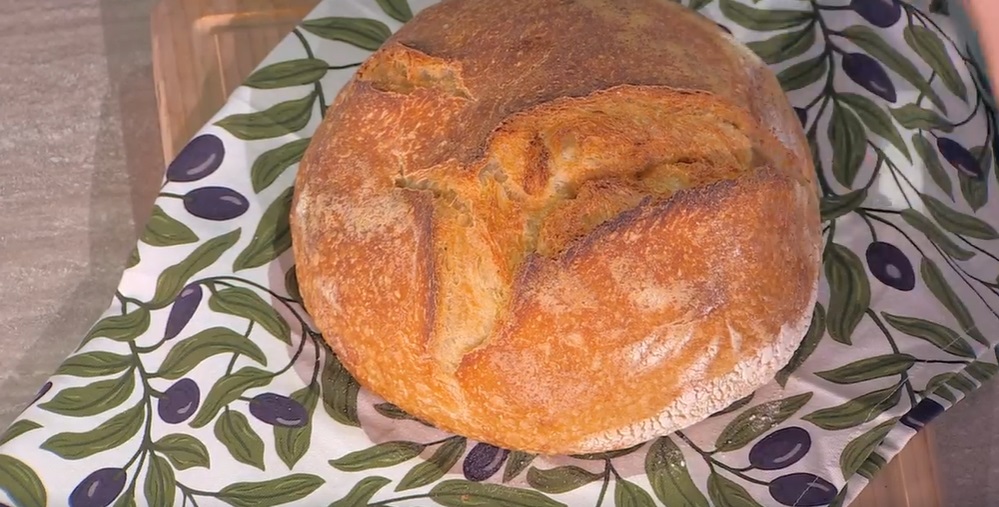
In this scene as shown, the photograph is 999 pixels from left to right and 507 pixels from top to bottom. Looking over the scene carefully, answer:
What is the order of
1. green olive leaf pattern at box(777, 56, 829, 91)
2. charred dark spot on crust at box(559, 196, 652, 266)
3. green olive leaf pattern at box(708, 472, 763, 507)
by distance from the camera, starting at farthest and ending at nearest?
green olive leaf pattern at box(777, 56, 829, 91) < green olive leaf pattern at box(708, 472, 763, 507) < charred dark spot on crust at box(559, 196, 652, 266)

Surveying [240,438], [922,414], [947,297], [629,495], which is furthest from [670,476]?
[240,438]

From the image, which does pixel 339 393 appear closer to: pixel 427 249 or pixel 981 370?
pixel 427 249

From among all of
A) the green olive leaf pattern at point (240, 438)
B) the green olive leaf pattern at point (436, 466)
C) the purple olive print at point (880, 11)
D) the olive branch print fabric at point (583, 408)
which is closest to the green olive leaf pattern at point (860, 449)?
the olive branch print fabric at point (583, 408)

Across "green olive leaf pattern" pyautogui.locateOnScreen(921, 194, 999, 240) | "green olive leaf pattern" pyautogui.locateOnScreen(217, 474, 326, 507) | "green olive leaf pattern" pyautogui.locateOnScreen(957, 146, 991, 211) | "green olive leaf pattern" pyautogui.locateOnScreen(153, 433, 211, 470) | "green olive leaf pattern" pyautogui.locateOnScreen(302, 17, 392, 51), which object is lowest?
"green olive leaf pattern" pyautogui.locateOnScreen(217, 474, 326, 507)

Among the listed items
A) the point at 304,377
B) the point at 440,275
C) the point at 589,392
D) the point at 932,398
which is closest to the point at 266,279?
the point at 304,377

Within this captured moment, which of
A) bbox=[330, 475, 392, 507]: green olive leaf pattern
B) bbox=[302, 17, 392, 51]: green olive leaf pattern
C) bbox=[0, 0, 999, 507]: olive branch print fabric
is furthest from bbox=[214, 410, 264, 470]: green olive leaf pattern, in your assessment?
bbox=[302, 17, 392, 51]: green olive leaf pattern

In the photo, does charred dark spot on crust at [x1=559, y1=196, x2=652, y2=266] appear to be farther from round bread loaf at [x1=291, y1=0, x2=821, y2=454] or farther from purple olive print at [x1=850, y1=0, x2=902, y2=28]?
purple olive print at [x1=850, y1=0, x2=902, y2=28]

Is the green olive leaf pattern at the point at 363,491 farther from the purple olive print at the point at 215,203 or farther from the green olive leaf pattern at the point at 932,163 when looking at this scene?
the green olive leaf pattern at the point at 932,163
